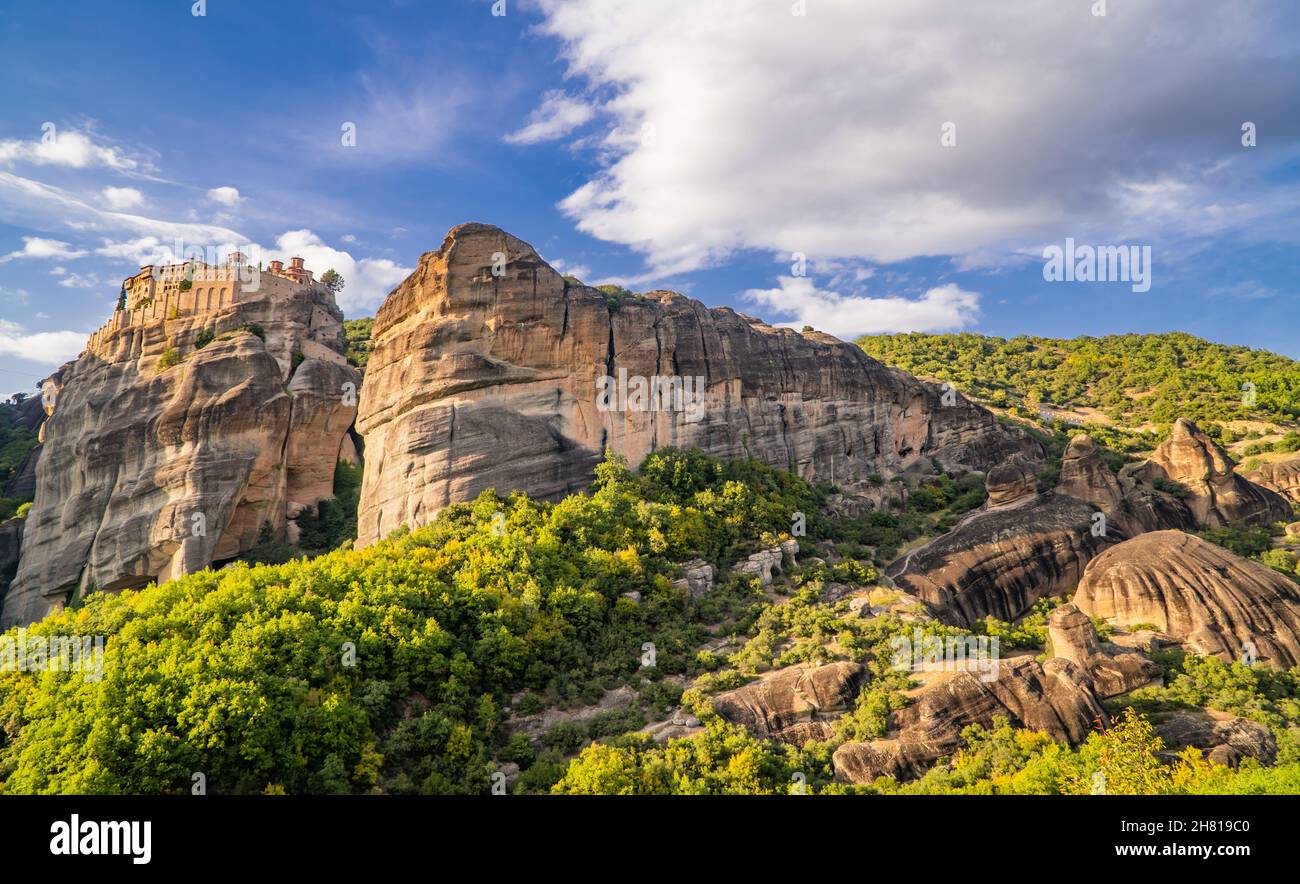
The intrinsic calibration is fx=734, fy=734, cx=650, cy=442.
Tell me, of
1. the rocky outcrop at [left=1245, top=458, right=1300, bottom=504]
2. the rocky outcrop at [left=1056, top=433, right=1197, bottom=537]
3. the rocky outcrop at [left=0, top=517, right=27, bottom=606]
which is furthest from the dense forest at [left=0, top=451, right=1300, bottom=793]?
the rocky outcrop at [left=0, top=517, right=27, bottom=606]

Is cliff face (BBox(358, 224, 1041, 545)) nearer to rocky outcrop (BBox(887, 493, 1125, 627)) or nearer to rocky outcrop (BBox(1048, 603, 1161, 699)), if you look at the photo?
rocky outcrop (BBox(887, 493, 1125, 627))

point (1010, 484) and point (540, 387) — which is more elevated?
point (540, 387)

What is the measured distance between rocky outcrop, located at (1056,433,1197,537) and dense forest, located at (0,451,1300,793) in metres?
10.4

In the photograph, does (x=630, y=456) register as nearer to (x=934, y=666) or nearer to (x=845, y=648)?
(x=845, y=648)

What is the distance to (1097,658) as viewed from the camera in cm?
2825

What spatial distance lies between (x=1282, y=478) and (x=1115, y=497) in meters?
16.9

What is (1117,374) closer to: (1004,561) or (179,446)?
(1004,561)

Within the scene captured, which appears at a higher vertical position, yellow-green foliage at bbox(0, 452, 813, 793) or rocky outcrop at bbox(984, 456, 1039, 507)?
rocky outcrop at bbox(984, 456, 1039, 507)

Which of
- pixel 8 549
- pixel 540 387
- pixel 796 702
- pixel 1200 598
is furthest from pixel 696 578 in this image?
pixel 8 549

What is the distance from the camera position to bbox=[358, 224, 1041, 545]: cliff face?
41344 millimetres

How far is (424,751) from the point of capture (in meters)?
24.5
